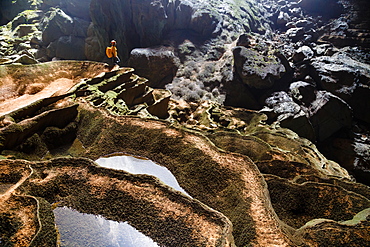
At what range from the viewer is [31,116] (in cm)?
795

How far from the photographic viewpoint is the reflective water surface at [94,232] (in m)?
4.22

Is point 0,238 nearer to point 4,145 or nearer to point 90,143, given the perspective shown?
point 4,145

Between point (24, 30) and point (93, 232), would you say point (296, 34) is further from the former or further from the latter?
point (93, 232)

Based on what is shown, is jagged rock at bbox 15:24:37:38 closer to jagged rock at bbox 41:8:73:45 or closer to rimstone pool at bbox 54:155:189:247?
jagged rock at bbox 41:8:73:45

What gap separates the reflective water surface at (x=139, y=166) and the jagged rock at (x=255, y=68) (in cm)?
1611

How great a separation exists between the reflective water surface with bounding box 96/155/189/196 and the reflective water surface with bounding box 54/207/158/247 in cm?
181

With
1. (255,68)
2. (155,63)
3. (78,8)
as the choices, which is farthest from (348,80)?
(78,8)

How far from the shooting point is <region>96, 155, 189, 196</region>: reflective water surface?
20.6 ft

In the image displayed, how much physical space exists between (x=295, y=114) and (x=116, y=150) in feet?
53.3

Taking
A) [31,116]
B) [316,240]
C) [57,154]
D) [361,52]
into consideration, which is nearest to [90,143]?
[57,154]

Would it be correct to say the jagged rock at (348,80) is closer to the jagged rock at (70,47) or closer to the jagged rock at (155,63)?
the jagged rock at (155,63)

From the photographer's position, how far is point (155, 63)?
73.7 ft

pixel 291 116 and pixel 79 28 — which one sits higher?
pixel 79 28

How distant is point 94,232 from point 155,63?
1978cm
